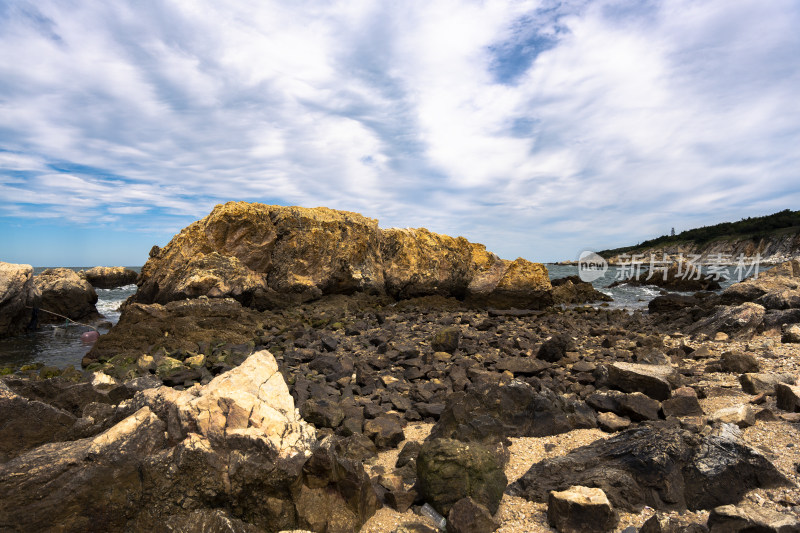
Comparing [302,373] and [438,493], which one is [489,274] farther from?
[438,493]

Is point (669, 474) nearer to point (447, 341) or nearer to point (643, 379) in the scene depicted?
point (643, 379)

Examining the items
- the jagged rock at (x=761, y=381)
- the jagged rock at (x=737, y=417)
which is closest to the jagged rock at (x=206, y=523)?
the jagged rock at (x=737, y=417)

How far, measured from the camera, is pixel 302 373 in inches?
357

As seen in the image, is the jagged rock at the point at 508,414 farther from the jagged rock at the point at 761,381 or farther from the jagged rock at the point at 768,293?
the jagged rock at the point at 768,293

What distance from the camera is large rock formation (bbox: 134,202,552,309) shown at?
17.2m

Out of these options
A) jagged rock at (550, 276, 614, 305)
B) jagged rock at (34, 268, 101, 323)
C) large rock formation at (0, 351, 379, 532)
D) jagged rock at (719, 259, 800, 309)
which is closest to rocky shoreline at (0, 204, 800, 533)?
large rock formation at (0, 351, 379, 532)

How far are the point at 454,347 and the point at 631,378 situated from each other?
14.4 feet

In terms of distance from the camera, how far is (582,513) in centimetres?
341

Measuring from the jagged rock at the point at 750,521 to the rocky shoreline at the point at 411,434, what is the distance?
0.05 ft

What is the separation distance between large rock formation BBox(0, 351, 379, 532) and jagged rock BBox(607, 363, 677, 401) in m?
5.11

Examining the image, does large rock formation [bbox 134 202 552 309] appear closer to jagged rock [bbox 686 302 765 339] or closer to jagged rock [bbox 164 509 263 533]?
jagged rock [bbox 686 302 765 339]

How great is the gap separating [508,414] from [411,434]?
138cm

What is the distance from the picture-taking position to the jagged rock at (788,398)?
5.17 meters

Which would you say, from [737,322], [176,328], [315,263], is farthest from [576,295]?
[176,328]
